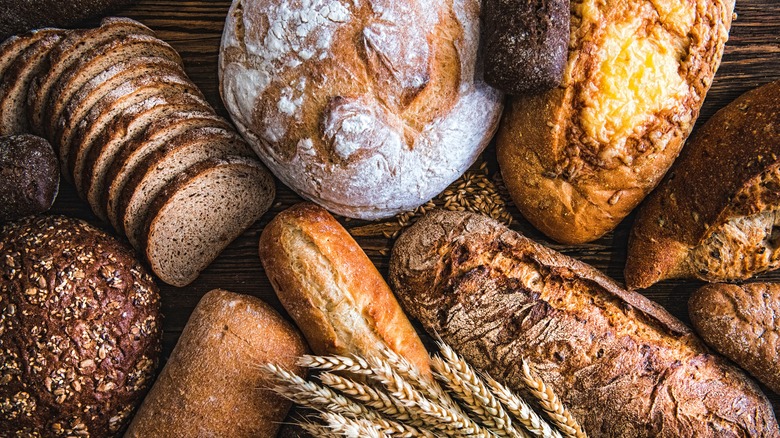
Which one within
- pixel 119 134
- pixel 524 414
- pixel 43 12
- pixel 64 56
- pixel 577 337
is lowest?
pixel 524 414

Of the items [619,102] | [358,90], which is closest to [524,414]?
[619,102]

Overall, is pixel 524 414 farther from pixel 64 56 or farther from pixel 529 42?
pixel 64 56

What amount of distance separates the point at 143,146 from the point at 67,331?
0.74 meters

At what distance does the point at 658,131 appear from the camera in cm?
205

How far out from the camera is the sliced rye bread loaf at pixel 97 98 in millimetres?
2135

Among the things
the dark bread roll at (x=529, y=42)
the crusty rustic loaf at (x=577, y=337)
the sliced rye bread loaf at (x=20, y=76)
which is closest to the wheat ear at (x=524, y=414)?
the crusty rustic loaf at (x=577, y=337)

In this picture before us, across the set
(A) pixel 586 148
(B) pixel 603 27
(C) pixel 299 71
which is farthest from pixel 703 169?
(C) pixel 299 71

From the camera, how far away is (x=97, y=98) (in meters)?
2.16

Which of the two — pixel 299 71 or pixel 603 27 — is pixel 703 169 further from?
pixel 299 71

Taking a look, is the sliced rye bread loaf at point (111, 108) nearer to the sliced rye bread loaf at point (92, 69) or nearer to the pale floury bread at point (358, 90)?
the sliced rye bread loaf at point (92, 69)

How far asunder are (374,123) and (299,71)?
32cm

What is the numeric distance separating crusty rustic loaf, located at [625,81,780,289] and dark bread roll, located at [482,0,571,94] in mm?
688

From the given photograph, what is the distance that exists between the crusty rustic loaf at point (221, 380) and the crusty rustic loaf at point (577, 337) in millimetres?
642

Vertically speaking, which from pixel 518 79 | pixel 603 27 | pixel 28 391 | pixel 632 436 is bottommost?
pixel 632 436
